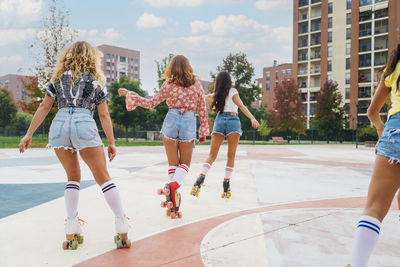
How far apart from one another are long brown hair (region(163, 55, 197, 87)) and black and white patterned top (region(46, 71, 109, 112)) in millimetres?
1145

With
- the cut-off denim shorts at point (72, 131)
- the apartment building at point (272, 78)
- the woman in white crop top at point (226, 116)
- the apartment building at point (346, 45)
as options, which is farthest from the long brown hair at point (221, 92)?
the apartment building at point (272, 78)

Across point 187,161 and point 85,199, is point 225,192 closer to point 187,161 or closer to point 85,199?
point 187,161

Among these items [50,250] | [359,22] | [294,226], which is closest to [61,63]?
[50,250]

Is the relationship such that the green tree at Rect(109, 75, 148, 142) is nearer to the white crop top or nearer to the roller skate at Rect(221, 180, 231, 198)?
the white crop top

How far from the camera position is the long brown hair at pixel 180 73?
3.77 metres

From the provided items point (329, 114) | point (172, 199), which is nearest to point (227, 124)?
point (172, 199)

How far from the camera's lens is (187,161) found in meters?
3.87

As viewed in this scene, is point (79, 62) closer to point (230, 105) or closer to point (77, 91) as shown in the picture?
point (77, 91)

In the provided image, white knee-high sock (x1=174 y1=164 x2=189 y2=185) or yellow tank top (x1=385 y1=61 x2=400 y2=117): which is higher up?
yellow tank top (x1=385 y1=61 x2=400 y2=117)

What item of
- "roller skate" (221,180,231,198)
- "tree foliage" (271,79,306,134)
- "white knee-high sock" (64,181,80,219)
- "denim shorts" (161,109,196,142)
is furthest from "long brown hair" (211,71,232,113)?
"tree foliage" (271,79,306,134)

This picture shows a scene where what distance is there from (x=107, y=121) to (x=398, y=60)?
232cm

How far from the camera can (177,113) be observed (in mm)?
3781

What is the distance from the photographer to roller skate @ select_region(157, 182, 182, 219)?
359 cm

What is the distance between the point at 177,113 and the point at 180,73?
48cm
